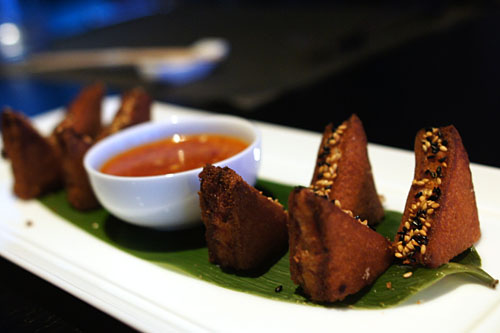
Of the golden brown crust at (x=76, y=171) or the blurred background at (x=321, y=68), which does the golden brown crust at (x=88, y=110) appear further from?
the blurred background at (x=321, y=68)

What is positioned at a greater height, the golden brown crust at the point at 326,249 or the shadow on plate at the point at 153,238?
the golden brown crust at the point at 326,249

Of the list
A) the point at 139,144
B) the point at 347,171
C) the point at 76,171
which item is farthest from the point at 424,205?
the point at 76,171

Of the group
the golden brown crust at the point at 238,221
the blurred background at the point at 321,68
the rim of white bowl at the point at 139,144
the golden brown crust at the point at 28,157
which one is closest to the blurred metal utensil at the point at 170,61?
the blurred background at the point at 321,68

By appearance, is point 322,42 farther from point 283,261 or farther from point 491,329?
point 491,329

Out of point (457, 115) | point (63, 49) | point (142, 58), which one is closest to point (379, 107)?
point (457, 115)

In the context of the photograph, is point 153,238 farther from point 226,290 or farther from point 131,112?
point 131,112

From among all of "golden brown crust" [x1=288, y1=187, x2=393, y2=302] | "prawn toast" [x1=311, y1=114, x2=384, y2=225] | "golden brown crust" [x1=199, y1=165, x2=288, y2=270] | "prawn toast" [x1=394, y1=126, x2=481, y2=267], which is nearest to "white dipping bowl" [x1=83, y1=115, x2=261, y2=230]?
"golden brown crust" [x1=199, y1=165, x2=288, y2=270]

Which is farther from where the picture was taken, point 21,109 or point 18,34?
point 18,34

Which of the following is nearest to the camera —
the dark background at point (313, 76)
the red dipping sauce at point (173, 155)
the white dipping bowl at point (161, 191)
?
the white dipping bowl at point (161, 191)
